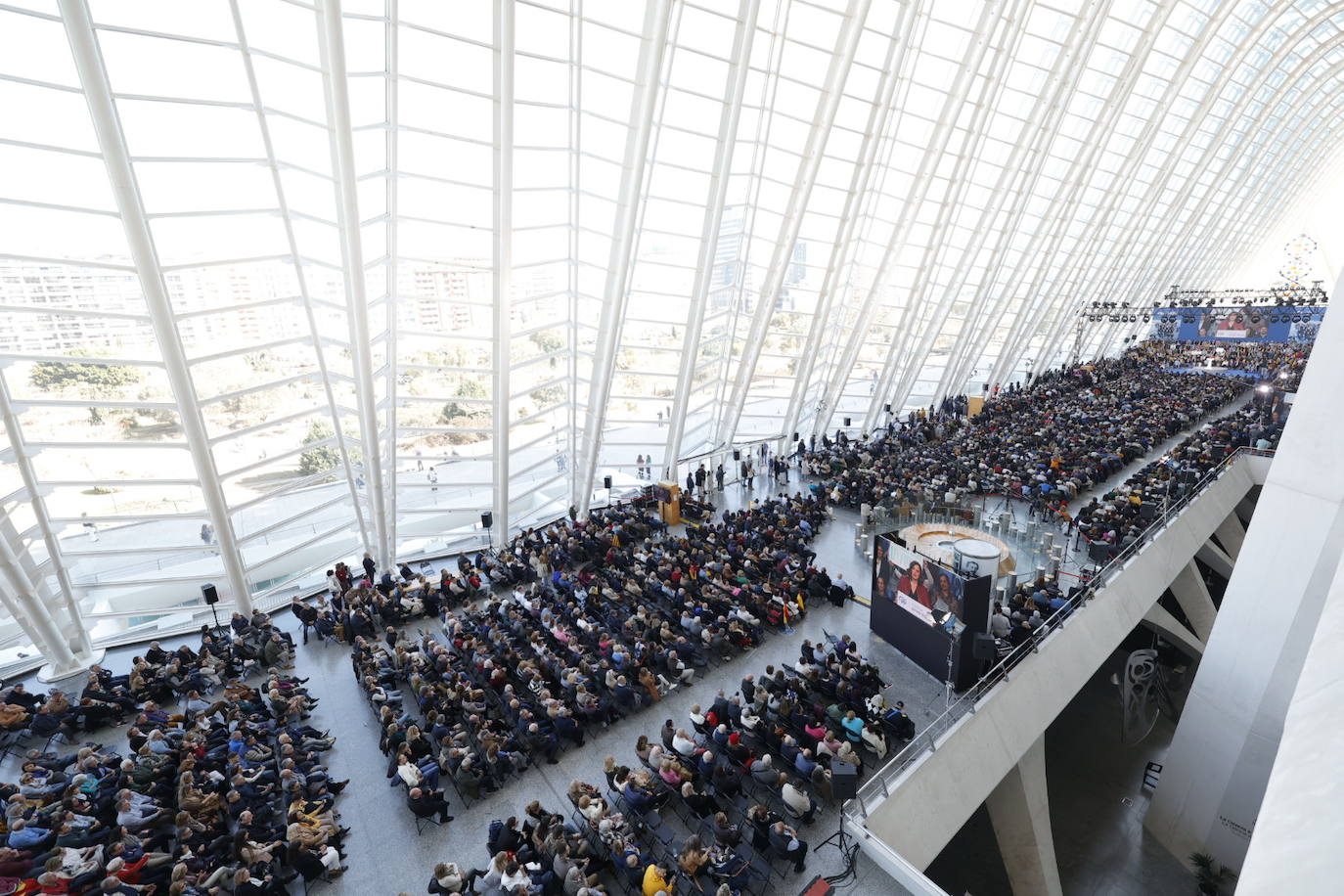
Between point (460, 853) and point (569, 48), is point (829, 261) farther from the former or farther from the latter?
point (460, 853)

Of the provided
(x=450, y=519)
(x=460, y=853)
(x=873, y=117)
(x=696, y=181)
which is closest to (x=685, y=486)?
(x=450, y=519)

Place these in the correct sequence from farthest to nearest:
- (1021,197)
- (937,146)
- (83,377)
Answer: (1021,197) → (937,146) → (83,377)

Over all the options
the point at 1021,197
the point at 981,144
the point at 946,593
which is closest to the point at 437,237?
the point at 946,593

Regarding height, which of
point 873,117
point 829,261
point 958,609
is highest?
point 873,117

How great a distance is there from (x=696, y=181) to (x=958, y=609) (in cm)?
1072

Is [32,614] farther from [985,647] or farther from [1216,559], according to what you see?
[1216,559]

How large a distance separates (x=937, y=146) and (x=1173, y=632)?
15.4 metres

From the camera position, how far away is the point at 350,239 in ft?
37.0

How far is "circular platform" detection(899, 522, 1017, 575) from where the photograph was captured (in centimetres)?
1275

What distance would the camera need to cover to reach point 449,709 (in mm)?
10266

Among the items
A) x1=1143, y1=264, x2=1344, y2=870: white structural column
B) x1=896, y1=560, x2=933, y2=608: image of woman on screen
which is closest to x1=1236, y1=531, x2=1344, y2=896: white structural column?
x1=896, y1=560, x2=933, y2=608: image of woman on screen

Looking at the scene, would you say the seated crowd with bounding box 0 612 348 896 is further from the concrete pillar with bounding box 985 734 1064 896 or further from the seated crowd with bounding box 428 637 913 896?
the concrete pillar with bounding box 985 734 1064 896

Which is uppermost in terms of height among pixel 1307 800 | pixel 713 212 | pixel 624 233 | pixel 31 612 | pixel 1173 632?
pixel 713 212

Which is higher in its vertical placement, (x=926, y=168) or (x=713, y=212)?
(x=926, y=168)
